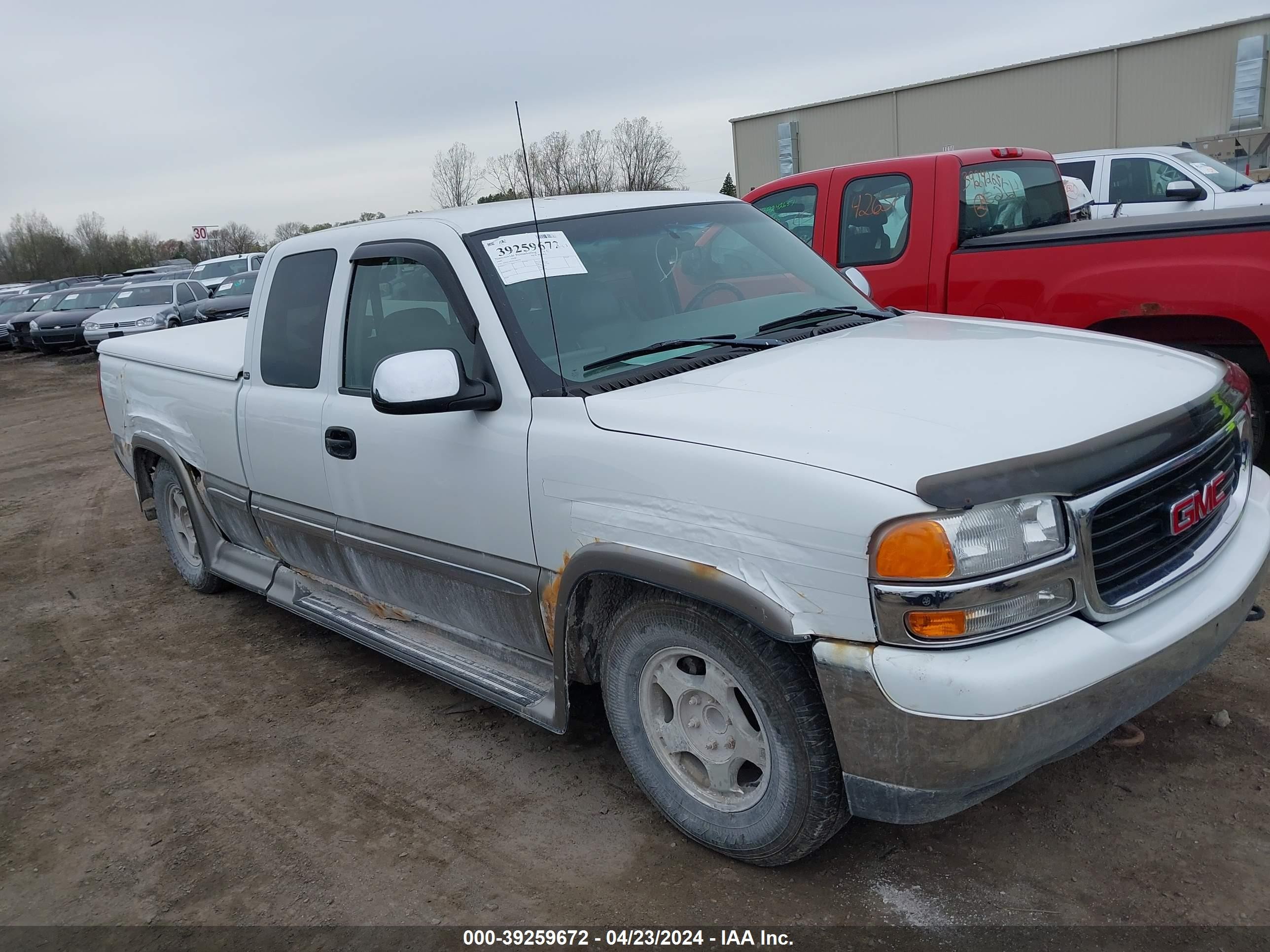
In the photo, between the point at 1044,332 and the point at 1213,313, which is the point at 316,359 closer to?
the point at 1044,332

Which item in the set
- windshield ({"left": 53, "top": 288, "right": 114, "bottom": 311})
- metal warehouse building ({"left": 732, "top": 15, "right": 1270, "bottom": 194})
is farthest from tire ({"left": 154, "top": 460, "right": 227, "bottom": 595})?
metal warehouse building ({"left": 732, "top": 15, "right": 1270, "bottom": 194})

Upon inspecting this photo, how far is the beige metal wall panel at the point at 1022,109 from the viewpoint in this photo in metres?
27.4

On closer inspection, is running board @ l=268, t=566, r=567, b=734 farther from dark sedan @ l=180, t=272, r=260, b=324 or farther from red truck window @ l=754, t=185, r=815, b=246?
dark sedan @ l=180, t=272, r=260, b=324

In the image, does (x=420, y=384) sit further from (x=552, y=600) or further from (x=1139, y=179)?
(x=1139, y=179)

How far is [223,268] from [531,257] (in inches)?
1085

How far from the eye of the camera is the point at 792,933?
258 cm

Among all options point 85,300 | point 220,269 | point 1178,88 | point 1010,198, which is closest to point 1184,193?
point 1010,198

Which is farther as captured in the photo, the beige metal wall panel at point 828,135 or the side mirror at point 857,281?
the beige metal wall panel at point 828,135

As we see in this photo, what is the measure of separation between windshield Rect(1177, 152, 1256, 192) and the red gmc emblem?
8.58 meters

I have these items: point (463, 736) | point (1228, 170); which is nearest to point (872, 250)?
point (463, 736)

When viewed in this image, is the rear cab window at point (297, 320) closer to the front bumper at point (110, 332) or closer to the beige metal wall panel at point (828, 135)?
the front bumper at point (110, 332)

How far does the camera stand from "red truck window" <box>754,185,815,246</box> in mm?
6816

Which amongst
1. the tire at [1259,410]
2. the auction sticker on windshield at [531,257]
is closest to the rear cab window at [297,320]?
the auction sticker on windshield at [531,257]

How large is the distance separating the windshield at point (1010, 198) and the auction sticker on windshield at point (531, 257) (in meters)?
3.40
